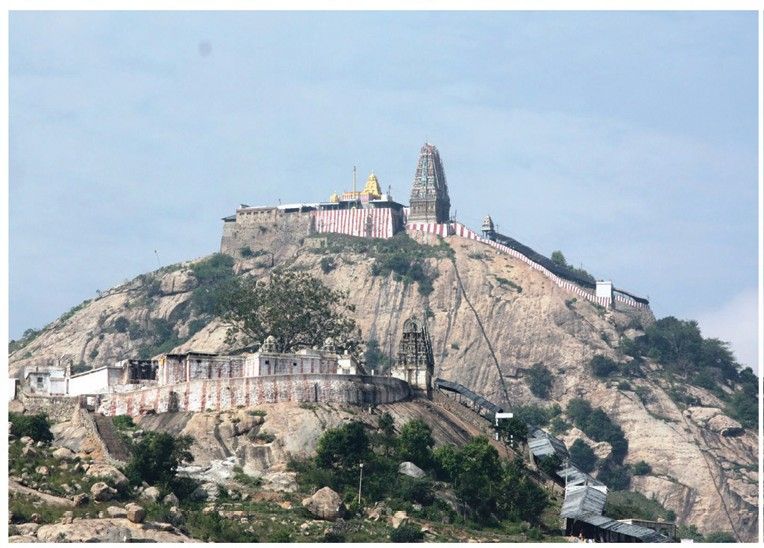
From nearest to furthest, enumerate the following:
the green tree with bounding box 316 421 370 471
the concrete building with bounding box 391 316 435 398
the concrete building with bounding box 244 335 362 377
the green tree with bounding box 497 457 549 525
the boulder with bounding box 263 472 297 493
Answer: the boulder with bounding box 263 472 297 493, the green tree with bounding box 316 421 370 471, the green tree with bounding box 497 457 549 525, the concrete building with bounding box 244 335 362 377, the concrete building with bounding box 391 316 435 398

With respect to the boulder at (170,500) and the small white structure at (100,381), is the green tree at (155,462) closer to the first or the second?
the boulder at (170,500)

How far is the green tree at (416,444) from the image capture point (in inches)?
5049

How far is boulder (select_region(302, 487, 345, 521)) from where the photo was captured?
4464 inches

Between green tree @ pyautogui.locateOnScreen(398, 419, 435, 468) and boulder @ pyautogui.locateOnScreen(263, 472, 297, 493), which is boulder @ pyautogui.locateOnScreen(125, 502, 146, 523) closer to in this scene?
boulder @ pyautogui.locateOnScreen(263, 472, 297, 493)

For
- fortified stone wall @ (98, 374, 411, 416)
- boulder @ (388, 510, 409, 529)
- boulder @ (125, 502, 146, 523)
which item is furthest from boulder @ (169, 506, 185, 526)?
fortified stone wall @ (98, 374, 411, 416)

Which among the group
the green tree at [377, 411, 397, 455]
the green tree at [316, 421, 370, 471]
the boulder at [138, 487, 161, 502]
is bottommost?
the boulder at [138, 487, 161, 502]

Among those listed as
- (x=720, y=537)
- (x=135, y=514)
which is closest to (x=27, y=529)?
(x=135, y=514)

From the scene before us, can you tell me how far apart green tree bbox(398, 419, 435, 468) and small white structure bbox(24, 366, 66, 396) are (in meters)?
22.8

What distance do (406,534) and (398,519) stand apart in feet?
11.4

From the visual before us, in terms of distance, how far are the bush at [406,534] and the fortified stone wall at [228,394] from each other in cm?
1665

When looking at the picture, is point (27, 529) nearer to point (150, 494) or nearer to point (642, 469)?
point (150, 494)

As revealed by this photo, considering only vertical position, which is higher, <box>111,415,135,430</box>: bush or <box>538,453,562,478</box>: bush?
<box>111,415,135,430</box>: bush

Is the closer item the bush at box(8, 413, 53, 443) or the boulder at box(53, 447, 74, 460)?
the boulder at box(53, 447, 74, 460)

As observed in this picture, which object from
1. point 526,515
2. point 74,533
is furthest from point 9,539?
point 526,515
